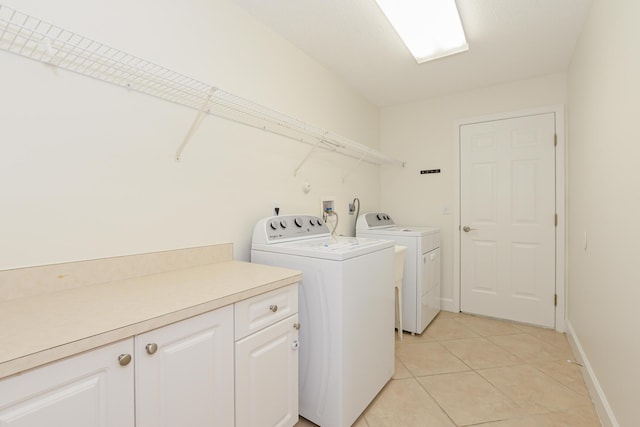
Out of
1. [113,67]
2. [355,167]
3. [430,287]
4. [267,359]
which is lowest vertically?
[430,287]

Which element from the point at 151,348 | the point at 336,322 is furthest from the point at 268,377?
the point at 151,348

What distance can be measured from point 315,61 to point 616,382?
276 cm

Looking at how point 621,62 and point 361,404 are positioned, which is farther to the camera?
point 361,404

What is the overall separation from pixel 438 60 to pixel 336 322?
228 centimetres

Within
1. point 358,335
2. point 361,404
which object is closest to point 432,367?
point 361,404

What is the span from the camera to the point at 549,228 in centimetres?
285

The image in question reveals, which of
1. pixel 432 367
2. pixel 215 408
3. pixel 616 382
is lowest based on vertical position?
pixel 432 367

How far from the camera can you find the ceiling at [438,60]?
1.90 metres

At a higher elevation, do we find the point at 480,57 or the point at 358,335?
the point at 480,57

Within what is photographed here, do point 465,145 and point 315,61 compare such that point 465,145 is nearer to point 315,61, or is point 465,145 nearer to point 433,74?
point 433,74

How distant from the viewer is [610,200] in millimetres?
1525

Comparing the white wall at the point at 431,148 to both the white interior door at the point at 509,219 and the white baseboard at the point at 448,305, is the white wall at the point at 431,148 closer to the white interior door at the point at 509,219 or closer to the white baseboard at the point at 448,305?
the white baseboard at the point at 448,305

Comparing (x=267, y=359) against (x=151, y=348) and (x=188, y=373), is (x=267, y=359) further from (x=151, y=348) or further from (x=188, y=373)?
(x=151, y=348)

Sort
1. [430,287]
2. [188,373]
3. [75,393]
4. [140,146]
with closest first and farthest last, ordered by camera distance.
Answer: [75,393]
[188,373]
[140,146]
[430,287]
